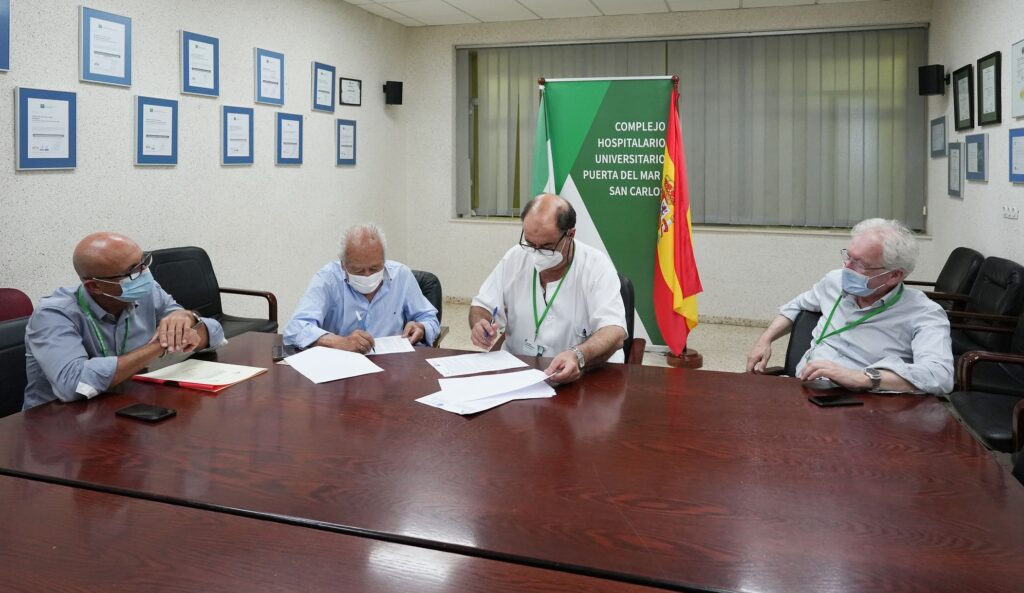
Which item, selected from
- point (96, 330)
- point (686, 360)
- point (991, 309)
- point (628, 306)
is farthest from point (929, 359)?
point (686, 360)

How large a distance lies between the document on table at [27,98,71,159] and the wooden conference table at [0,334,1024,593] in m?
2.30

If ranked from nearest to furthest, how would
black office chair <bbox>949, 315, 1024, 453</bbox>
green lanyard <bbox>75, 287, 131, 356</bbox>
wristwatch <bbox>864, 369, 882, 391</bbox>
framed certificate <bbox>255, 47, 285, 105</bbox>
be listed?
wristwatch <bbox>864, 369, 882, 391</bbox> < green lanyard <bbox>75, 287, 131, 356</bbox> < black office chair <bbox>949, 315, 1024, 453</bbox> < framed certificate <bbox>255, 47, 285, 105</bbox>

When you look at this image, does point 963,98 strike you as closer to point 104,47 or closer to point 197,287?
point 197,287

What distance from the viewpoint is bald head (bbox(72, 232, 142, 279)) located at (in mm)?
2193

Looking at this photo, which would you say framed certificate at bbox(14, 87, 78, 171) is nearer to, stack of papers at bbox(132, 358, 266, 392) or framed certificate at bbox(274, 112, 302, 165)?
framed certificate at bbox(274, 112, 302, 165)

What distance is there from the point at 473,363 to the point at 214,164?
133 inches

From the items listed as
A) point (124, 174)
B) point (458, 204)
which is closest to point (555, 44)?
point (458, 204)

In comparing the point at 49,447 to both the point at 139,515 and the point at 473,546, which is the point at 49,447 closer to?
the point at 139,515

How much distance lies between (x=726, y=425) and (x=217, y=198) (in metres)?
4.23

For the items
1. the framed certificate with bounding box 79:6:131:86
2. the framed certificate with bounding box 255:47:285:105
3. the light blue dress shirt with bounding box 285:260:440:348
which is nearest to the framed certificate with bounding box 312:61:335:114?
the framed certificate with bounding box 255:47:285:105

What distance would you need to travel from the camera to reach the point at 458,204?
300 inches

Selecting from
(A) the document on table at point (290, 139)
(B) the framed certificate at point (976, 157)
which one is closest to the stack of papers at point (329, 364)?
(A) the document on table at point (290, 139)

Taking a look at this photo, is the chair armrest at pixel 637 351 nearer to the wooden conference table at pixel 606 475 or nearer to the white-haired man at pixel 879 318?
the white-haired man at pixel 879 318

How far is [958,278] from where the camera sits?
452 centimetres
